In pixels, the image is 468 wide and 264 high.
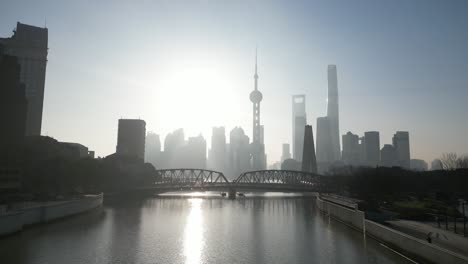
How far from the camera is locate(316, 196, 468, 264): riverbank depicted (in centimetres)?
2623

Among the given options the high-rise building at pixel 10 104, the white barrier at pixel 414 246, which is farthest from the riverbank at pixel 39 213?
the high-rise building at pixel 10 104

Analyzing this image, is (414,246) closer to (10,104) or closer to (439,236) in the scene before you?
(439,236)

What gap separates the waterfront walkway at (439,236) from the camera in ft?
101

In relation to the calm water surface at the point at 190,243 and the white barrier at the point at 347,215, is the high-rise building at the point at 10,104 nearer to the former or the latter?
the calm water surface at the point at 190,243

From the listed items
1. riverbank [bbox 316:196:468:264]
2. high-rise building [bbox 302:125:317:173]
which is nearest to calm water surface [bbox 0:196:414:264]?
riverbank [bbox 316:196:468:264]

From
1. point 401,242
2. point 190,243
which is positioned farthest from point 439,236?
point 190,243

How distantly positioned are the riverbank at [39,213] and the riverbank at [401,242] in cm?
4225

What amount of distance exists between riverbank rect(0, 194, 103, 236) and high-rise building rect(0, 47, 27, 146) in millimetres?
50965

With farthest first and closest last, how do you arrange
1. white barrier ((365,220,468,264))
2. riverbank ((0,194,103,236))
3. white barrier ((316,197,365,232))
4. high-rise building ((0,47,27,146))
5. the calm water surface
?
1. high-rise building ((0,47,27,146))
2. white barrier ((316,197,365,232))
3. riverbank ((0,194,103,236))
4. the calm water surface
5. white barrier ((365,220,468,264))

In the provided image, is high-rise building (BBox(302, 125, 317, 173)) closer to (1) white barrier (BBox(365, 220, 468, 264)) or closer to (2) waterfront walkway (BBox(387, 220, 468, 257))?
(2) waterfront walkway (BBox(387, 220, 468, 257))

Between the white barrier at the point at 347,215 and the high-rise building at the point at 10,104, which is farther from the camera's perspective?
the high-rise building at the point at 10,104

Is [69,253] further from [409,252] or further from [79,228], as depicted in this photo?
[409,252]

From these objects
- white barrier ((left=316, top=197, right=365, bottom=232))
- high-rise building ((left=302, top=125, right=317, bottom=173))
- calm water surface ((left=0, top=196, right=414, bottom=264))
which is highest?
high-rise building ((left=302, top=125, right=317, bottom=173))

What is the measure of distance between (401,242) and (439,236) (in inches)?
194
